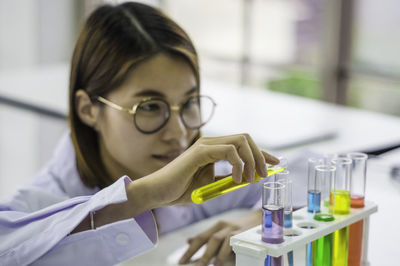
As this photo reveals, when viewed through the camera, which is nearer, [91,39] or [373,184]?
[91,39]

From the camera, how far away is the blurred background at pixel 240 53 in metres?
3.44

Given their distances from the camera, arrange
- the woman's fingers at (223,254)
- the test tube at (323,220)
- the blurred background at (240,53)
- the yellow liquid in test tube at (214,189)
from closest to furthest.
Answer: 1. the yellow liquid in test tube at (214,189)
2. the test tube at (323,220)
3. the woman's fingers at (223,254)
4. the blurred background at (240,53)

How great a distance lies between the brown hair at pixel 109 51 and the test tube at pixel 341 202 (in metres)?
0.53

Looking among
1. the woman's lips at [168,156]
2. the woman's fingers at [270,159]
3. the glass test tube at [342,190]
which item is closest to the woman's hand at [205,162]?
the woman's fingers at [270,159]

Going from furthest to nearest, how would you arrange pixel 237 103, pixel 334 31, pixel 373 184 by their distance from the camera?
pixel 334 31
pixel 237 103
pixel 373 184

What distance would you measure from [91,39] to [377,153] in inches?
37.0

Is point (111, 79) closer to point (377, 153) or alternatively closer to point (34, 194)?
point (34, 194)

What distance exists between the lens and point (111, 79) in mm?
1366

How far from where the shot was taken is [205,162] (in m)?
0.94

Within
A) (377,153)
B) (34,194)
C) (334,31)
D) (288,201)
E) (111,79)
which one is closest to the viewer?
(288,201)

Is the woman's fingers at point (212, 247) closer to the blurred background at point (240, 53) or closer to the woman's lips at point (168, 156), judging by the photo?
the woman's lips at point (168, 156)

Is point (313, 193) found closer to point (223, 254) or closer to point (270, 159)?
point (270, 159)

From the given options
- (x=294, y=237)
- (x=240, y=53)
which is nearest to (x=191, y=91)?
(x=294, y=237)

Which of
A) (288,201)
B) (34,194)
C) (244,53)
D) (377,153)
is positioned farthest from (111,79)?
(244,53)
